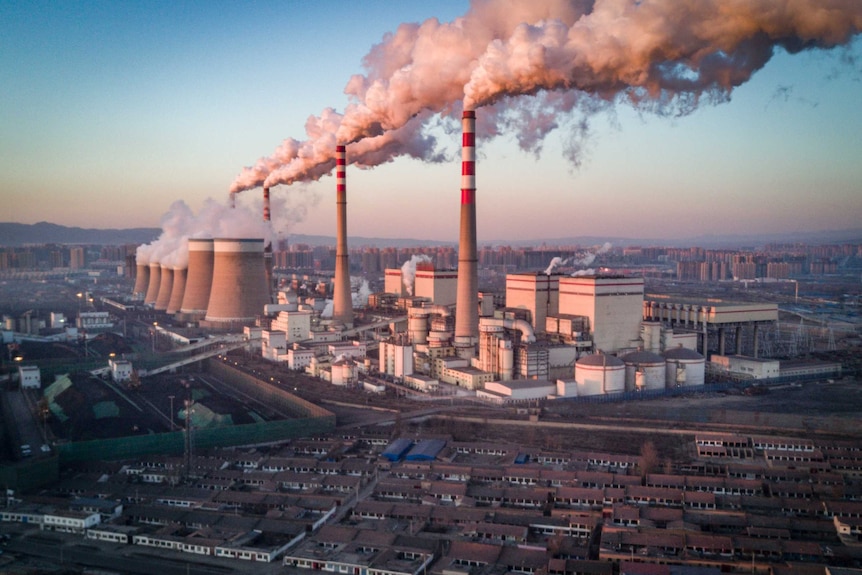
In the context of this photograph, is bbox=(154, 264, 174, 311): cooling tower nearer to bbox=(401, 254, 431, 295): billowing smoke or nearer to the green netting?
bbox=(401, 254, 431, 295): billowing smoke

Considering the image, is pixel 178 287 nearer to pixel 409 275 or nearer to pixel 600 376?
pixel 409 275

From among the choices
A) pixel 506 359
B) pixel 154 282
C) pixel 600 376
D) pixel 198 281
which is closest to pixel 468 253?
pixel 506 359

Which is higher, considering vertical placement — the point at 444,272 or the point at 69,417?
the point at 444,272

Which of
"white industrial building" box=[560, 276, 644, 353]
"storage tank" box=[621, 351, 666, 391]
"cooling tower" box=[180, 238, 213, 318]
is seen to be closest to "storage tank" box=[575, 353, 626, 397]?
"storage tank" box=[621, 351, 666, 391]

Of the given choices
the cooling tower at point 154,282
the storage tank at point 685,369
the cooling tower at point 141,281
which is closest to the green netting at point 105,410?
the storage tank at point 685,369

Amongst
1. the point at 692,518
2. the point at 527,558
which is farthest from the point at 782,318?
the point at 527,558

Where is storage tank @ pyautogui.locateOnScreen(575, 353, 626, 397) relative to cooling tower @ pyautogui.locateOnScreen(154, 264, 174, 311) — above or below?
below

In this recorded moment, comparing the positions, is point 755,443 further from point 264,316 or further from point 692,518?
point 264,316
